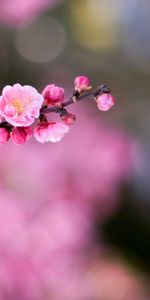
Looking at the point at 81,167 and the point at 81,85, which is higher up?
the point at 81,167

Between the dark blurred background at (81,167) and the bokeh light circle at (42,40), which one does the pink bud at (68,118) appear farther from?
the bokeh light circle at (42,40)

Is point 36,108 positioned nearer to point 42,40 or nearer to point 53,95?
point 53,95

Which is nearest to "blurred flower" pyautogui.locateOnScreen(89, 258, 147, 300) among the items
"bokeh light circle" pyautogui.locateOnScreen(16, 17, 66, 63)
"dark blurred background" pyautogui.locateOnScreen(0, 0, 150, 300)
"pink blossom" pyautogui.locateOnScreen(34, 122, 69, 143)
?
"dark blurred background" pyautogui.locateOnScreen(0, 0, 150, 300)

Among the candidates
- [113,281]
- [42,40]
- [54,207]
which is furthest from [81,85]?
[42,40]

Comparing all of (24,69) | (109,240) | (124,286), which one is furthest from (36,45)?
(124,286)

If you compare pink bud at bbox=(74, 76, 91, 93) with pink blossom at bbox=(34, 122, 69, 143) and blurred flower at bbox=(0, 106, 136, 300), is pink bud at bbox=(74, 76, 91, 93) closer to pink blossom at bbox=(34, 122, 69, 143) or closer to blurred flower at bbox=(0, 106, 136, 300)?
pink blossom at bbox=(34, 122, 69, 143)

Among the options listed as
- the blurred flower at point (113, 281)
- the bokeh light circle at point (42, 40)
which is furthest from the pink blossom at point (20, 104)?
the bokeh light circle at point (42, 40)
